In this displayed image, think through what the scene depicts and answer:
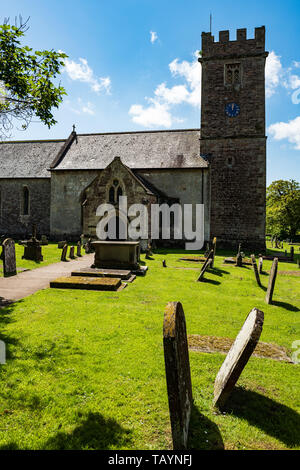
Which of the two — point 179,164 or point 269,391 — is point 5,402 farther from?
point 179,164

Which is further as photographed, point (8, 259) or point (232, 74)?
point (232, 74)

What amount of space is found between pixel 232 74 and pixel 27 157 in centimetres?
2270

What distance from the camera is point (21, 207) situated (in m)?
27.9

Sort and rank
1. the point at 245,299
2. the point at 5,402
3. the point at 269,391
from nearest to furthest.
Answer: the point at 5,402 → the point at 269,391 → the point at 245,299

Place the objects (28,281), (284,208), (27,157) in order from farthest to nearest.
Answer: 1. (284,208)
2. (27,157)
3. (28,281)

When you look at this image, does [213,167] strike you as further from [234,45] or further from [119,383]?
[119,383]

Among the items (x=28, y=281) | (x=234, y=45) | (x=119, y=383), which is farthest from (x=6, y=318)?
(x=234, y=45)

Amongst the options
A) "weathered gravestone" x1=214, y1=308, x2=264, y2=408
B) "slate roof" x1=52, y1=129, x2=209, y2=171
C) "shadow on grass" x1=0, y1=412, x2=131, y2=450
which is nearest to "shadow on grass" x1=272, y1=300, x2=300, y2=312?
"weathered gravestone" x1=214, y1=308, x2=264, y2=408

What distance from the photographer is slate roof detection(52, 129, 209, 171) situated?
2406 cm

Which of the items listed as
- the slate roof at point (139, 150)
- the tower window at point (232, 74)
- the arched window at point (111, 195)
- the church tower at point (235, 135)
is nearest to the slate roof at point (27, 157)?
the slate roof at point (139, 150)

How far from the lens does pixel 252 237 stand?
74.7 ft

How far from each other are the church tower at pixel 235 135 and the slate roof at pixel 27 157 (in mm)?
16565
